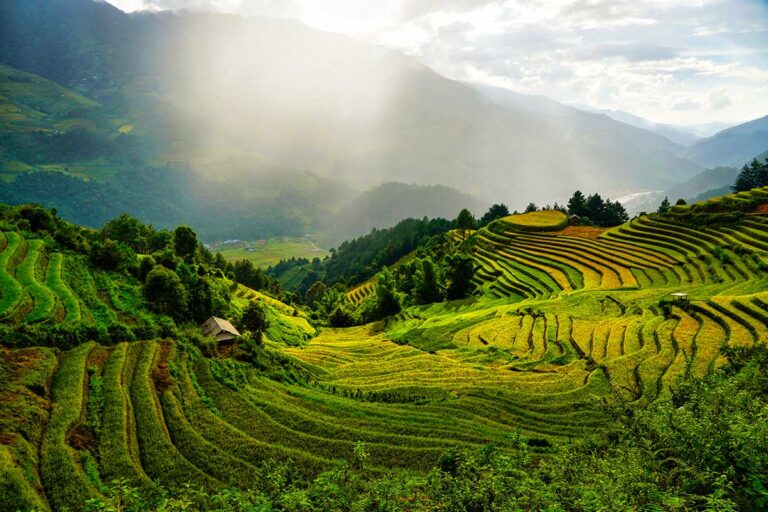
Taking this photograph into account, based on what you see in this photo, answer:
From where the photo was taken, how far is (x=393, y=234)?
17650 centimetres

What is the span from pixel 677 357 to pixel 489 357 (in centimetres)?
1315

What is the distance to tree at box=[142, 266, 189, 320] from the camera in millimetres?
33500

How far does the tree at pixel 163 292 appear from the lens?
33500 millimetres

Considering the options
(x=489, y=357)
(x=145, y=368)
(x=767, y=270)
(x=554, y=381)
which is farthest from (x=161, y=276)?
(x=767, y=270)

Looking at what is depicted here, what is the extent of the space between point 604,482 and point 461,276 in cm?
5739

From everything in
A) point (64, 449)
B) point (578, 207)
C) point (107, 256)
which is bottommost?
point (64, 449)

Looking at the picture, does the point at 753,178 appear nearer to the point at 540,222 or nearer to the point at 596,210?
the point at 596,210

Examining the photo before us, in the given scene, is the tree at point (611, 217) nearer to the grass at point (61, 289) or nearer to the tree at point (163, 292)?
the tree at point (163, 292)

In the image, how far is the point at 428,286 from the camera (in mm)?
72188

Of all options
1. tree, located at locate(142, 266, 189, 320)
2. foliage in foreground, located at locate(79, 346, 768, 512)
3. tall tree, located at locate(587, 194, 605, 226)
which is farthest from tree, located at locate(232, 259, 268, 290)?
foliage in foreground, located at locate(79, 346, 768, 512)

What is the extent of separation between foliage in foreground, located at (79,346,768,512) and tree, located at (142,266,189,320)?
64.7 feet

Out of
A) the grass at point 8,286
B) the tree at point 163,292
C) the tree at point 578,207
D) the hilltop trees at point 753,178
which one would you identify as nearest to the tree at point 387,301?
the tree at point 163,292

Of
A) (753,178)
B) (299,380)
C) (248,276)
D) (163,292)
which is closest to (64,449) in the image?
(299,380)

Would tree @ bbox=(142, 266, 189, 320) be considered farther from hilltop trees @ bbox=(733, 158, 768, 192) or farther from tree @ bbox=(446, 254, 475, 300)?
hilltop trees @ bbox=(733, 158, 768, 192)
